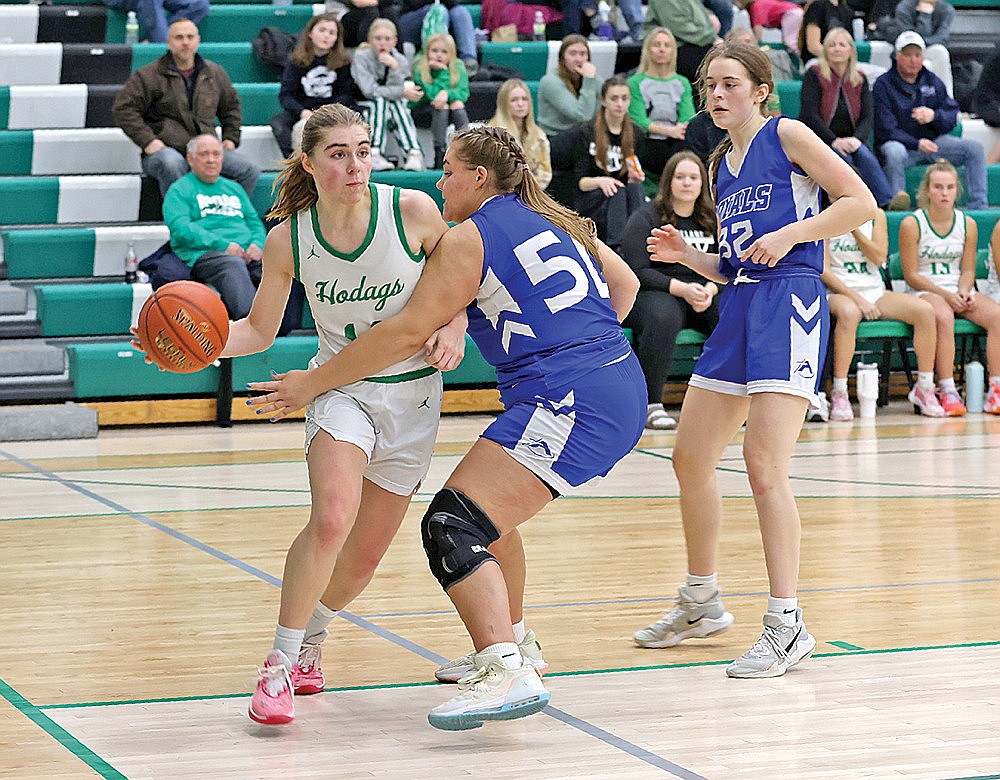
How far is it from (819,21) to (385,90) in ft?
12.6

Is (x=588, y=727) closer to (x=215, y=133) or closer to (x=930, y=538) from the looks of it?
(x=930, y=538)

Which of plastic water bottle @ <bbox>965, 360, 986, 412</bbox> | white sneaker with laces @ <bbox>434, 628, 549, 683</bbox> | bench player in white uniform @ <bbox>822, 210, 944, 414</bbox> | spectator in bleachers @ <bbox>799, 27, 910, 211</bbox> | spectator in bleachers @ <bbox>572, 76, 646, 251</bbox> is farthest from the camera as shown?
spectator in bleachers @ <bbox>799, 27, 910, 211</bbox>

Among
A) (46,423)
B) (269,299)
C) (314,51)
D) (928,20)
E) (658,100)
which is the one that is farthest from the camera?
(928,20)

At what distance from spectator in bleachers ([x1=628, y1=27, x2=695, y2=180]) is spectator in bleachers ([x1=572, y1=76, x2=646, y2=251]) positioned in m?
0.41

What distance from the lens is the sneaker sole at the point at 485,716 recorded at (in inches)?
129

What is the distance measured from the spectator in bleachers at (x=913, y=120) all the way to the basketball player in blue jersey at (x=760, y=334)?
833cm

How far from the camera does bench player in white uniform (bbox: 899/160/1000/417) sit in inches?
423

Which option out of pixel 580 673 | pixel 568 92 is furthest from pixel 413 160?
pixel 580 673

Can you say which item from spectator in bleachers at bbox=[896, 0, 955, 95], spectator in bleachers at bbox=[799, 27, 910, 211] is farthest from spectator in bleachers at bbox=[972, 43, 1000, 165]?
spectator in bleachers at bbox=[799, 27, 910, 211]

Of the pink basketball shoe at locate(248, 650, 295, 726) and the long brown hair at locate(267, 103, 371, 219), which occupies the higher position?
the long brown hair at locate(267, 103, 371, 219)

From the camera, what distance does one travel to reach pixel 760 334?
4148 millimetres

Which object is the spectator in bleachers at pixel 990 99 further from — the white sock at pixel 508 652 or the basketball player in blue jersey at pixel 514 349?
the white sock at pixel 508 652

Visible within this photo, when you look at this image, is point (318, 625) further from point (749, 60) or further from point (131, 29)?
point (131, 29)

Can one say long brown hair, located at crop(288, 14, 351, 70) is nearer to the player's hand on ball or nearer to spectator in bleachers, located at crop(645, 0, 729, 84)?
spectator in bleachers, located at crop(645, 0, 729, 84)
